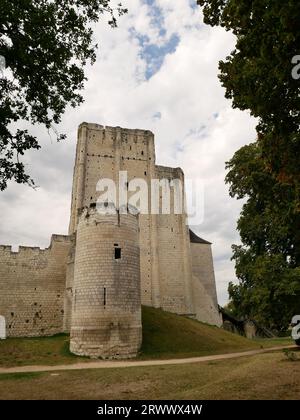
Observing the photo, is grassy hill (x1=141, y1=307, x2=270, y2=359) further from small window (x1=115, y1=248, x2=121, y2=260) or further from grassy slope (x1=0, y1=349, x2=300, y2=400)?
grassy slope (x1=0, y1=349, x2=300, y2=400)

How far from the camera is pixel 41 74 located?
879 cm

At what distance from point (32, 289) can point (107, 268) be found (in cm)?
1082

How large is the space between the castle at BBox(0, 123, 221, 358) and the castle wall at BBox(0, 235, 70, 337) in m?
0.07

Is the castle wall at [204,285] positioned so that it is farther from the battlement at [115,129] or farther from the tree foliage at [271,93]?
the tree foliage at [271,93]

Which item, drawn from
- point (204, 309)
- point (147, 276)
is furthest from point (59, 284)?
point (204, 309)

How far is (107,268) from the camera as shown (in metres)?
16.4

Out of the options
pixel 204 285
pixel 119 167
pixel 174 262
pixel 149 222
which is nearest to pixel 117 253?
pixel 149 222

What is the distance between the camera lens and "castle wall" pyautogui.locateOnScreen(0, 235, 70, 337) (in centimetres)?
2350

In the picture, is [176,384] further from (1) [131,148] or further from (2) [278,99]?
(1) [131,148]

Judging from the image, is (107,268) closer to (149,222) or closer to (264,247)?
(264,247)

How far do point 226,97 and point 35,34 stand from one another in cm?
516

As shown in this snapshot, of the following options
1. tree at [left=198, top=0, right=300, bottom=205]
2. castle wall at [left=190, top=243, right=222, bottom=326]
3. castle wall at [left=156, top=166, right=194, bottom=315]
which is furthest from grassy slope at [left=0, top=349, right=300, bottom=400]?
castle wall at [left=190, top=243, right=222, bottom=326]
